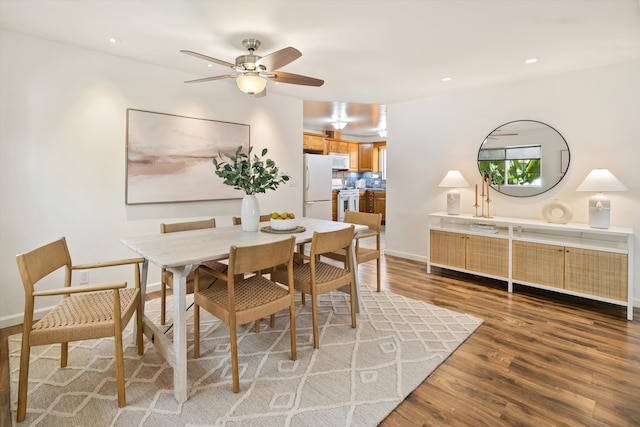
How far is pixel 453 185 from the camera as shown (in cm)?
410

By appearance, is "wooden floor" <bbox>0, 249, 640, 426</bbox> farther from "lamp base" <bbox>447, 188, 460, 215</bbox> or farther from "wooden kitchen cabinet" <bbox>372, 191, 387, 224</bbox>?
"wooden kitchen cabinet" <bbox>372, 191, 387, 224</bbox>

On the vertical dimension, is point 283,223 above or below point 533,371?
above

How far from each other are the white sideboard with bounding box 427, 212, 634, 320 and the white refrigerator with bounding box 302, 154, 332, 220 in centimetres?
209

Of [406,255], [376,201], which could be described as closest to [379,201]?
[376,201]

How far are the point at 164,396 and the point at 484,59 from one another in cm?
372

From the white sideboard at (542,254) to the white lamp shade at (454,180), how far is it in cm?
38

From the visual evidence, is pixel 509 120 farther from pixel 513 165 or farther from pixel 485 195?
pixel 485 195

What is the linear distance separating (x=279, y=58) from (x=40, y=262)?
1942 millimetres

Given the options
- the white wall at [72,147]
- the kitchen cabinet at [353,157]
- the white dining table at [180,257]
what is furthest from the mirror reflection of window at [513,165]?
the kitchen cabinet at [353,157]

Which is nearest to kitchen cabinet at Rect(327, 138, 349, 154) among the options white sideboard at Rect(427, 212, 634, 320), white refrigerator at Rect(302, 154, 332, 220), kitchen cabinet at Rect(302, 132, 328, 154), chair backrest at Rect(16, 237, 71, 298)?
kitchen cabinet at Rect(302, 132, 328, 154)

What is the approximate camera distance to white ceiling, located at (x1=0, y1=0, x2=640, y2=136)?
7.12ft

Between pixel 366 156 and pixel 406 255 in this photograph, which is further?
pixel 366 156

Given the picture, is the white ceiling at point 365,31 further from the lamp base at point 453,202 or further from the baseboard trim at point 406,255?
the baseboard trim at point 406,255

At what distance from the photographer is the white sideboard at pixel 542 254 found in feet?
9.60
